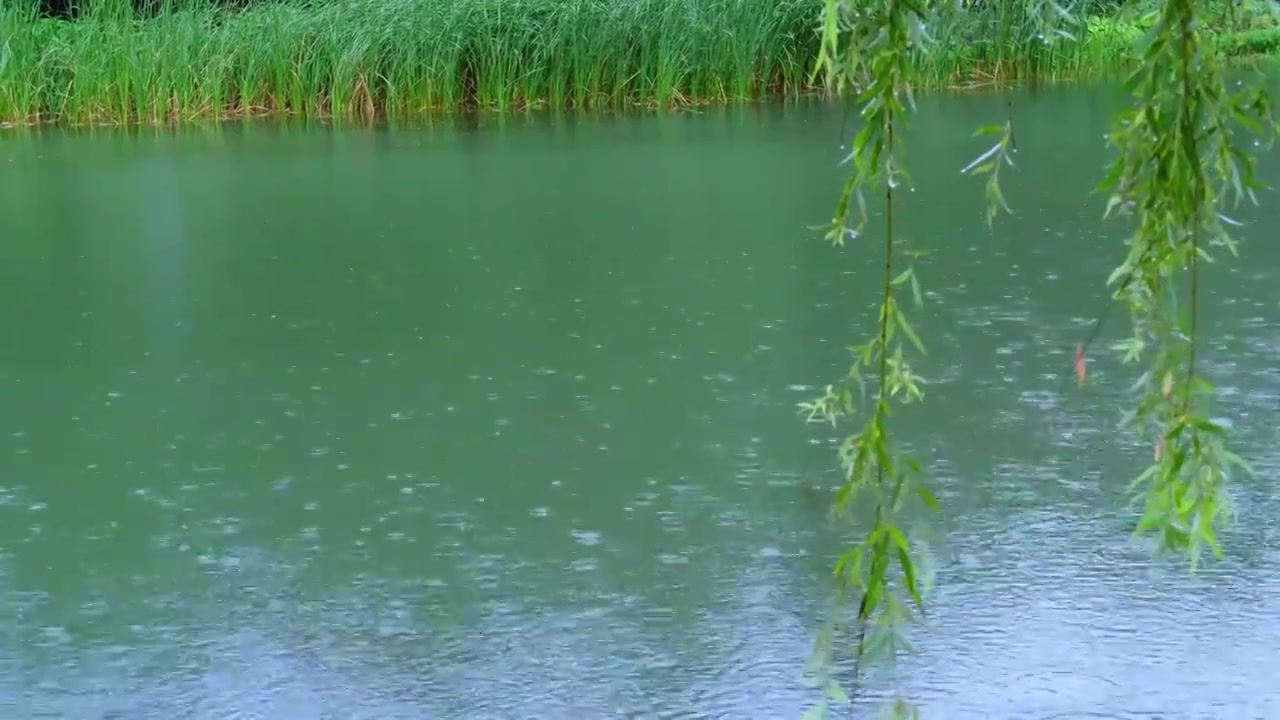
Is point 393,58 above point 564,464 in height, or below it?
above

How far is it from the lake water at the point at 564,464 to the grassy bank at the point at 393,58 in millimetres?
3155

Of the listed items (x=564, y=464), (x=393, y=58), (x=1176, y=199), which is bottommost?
(x=564, y=464)

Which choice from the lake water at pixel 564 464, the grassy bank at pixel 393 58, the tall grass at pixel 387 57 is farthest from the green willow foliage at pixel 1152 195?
the tall grass at pixel 387 57

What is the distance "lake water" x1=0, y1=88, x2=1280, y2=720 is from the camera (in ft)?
8.23

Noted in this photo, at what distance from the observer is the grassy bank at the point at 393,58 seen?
31.1 feet

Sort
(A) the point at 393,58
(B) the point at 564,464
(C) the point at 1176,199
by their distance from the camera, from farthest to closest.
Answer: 1. (A) the point at 393,58
2. (B) the point at 564,464
3. (C) the point at 1176,199

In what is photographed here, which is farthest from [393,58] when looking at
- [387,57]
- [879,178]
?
[879,178]

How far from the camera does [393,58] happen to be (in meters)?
9.73

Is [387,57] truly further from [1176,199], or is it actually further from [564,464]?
[1176,199]

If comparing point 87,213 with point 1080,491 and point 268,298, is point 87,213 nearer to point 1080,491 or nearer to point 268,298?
point 268,298

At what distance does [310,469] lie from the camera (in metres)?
3.48

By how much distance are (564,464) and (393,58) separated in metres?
6.67

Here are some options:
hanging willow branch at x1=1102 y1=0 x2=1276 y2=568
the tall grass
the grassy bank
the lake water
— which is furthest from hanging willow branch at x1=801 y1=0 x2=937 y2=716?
the tall grass

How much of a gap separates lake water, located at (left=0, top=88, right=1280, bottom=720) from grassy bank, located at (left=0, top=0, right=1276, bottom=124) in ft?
10.4
